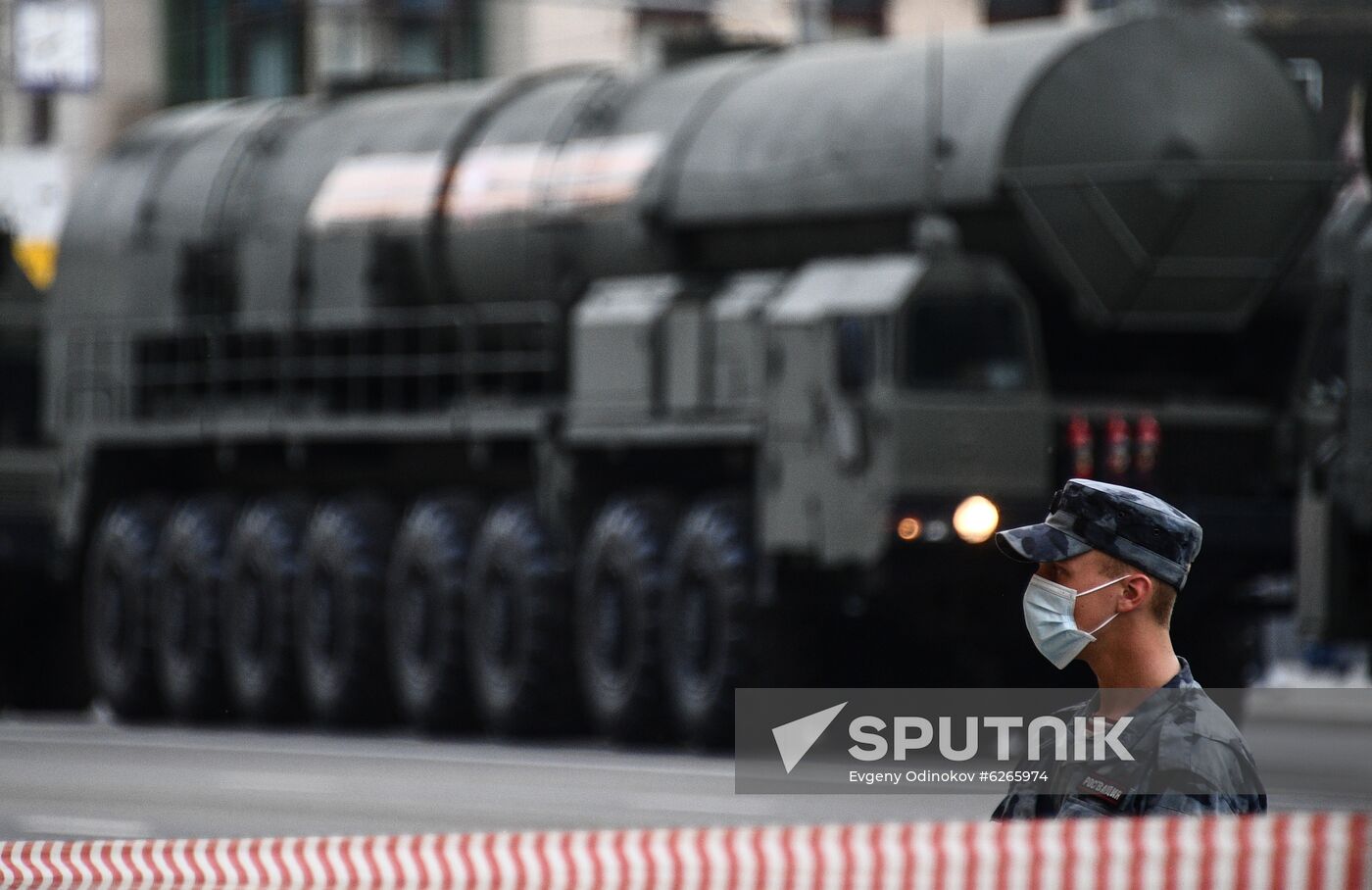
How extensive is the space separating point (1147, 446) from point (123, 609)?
376 inches

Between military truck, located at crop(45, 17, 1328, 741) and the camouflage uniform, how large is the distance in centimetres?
1369

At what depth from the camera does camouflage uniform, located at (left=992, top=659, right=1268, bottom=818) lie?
5859 millimetres

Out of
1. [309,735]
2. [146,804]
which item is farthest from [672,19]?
[146,804]

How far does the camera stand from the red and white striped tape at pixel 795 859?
6.22 metres

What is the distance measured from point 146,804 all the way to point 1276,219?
22.8 feet

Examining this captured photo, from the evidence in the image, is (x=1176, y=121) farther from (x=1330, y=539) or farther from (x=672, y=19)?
(x=672, y=19)

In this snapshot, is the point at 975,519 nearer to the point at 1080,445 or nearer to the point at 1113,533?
the point at 1080,445

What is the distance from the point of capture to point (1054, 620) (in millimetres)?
6305

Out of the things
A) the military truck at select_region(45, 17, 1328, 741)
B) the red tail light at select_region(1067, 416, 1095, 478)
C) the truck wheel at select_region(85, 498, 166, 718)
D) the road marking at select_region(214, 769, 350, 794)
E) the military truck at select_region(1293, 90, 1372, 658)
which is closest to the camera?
the military truck at select_region(1293, 90, 1372, 658)

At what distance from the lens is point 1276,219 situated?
20.9 metres

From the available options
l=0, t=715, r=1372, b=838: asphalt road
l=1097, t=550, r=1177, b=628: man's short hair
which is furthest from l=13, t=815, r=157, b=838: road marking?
l=1097, t=550, r=1177, b=628: man's short hair
